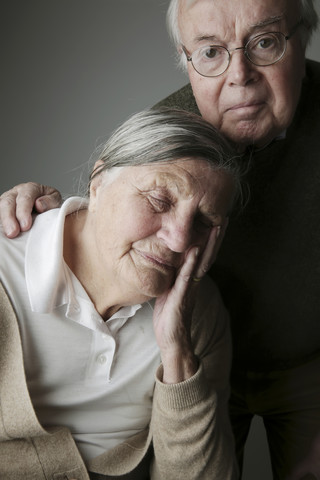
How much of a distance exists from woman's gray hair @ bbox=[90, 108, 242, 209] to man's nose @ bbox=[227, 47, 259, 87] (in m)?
0.09

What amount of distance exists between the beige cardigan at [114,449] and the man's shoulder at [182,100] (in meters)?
0.44

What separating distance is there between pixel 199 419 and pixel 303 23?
24.9 inches

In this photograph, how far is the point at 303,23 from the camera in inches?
34.3

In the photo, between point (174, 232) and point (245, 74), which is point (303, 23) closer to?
point (245, 74)

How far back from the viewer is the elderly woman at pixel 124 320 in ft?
2.48

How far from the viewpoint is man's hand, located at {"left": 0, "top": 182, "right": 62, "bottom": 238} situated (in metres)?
0.82

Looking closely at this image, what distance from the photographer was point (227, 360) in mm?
933

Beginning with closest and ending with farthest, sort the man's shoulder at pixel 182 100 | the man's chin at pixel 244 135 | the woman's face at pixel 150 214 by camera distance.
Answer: the woman's face at pixel 150 214 < the man's chin at pixel 244 135 < the man's shoulder at pixel 182 100

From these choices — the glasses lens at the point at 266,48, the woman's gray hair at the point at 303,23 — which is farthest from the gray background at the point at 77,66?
the glasses lens at the point at 266,48

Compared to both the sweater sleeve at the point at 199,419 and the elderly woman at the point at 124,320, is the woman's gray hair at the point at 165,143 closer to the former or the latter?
the elderly woman at the point at 124,320

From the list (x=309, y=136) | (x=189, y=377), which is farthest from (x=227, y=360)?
(x=309, y=136)

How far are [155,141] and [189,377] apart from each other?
35cm

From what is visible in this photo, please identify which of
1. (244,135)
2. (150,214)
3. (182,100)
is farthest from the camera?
(182,100)

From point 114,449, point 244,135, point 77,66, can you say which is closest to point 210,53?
point 244,135
